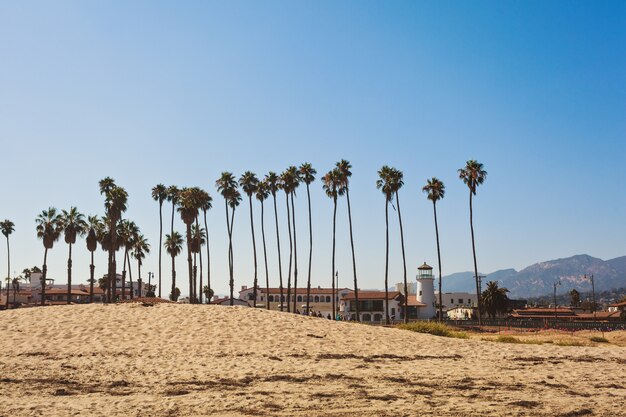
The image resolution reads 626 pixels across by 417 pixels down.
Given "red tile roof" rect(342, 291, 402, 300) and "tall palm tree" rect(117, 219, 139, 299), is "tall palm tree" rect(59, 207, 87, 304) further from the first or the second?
"red tile roof" rect(342, 291, 402, 300)

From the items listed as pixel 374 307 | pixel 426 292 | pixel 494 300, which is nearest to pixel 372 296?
pixel 374 307

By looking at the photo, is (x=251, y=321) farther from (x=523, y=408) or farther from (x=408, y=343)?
(x=523, y=408)

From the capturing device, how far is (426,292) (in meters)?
93.4

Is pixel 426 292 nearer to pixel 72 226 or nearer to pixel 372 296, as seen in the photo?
pixel 372 296

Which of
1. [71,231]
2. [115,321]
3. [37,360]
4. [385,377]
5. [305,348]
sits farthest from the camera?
[71,231]

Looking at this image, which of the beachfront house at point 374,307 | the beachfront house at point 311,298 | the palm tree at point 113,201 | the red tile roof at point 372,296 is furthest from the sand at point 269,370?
the beachfront house at point 311,298

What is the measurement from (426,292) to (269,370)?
77568 millimetres

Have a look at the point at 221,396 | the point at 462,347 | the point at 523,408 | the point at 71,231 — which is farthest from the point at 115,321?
the point at 71,231

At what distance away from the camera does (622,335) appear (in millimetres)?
42156

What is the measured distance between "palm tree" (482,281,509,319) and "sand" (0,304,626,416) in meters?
46.6

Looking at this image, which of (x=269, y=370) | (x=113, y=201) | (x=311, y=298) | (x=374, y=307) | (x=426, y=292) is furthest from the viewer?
(x=311, y=298)

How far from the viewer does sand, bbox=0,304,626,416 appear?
14.4 metres

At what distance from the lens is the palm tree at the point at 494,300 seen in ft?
235

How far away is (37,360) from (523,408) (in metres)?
17.3
